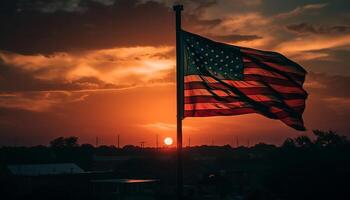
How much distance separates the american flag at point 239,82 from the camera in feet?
54.4

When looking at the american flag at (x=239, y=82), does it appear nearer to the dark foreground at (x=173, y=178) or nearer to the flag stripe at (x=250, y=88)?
the flag stripe at (x=250, y=88)

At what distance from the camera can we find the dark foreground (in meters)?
51.2

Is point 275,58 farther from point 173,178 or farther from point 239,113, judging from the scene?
point 173,178

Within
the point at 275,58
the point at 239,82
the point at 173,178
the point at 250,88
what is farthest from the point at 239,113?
the point at 173,178

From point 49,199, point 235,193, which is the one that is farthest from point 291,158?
point 49,199

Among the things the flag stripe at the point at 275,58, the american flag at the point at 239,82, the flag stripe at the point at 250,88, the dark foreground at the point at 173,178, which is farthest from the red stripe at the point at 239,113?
the dark foreground at the point at 173,178

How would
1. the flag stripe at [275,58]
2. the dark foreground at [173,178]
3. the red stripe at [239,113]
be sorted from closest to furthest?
the red stripe at [239,113] → the flag stripe at [275,58] → the dark foreground at [173,178]

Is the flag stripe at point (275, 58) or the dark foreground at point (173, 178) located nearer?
the flag stripe at point (275, 58)

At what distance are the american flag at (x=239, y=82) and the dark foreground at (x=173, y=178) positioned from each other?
94.4ft

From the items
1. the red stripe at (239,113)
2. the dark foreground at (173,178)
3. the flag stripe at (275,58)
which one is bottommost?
the dark foreground at (173,178)

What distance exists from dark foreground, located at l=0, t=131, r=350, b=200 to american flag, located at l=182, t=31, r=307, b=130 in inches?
1133

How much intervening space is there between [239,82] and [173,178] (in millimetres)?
86407

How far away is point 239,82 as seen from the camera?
1716 cm

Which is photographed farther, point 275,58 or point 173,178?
point 173,178
